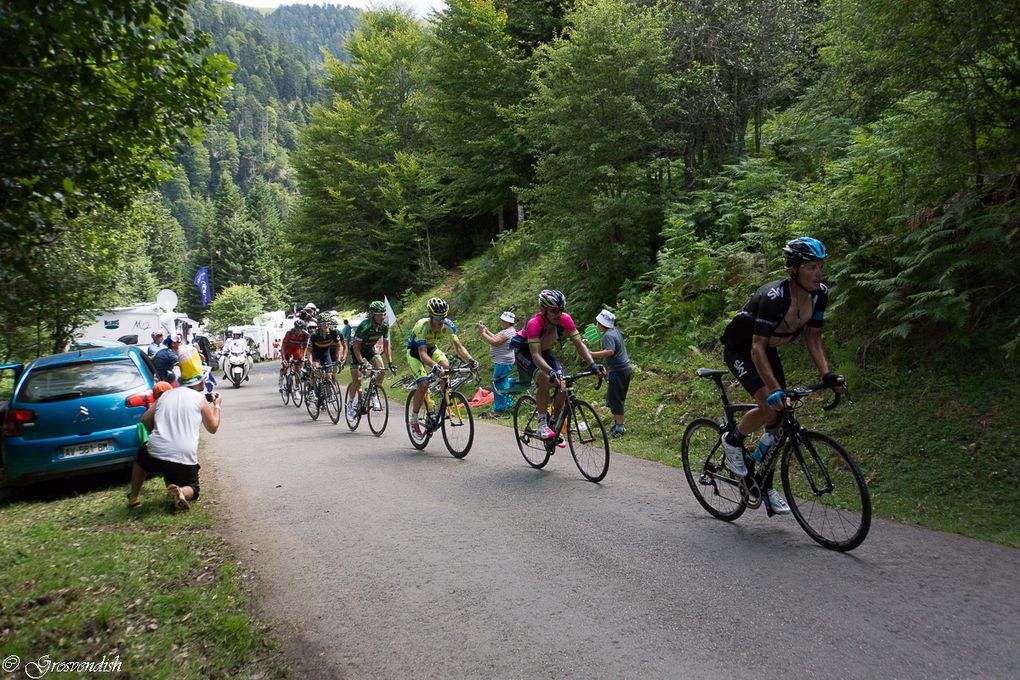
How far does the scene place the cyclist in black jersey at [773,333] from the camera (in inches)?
196

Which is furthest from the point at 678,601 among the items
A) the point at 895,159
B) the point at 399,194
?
the point at 399,194

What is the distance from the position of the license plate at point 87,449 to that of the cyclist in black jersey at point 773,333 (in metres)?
7.57

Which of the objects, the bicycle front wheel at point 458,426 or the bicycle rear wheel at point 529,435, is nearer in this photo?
the bicycle rear wheel at point 529,435

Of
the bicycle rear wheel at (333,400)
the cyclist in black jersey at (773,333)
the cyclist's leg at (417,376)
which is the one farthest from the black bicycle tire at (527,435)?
the bicycle rear wheel at (333,400)

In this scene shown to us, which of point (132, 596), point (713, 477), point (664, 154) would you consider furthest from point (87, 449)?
point (664, 154)

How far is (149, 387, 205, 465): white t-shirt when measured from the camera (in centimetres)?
692

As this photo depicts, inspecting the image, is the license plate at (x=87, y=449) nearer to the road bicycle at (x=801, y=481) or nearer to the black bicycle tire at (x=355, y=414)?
the black bicycle tire at (x=355, y=414)

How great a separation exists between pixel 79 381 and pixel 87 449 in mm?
939

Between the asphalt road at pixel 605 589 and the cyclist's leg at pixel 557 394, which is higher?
the cyclist's leg at pixel 557 394

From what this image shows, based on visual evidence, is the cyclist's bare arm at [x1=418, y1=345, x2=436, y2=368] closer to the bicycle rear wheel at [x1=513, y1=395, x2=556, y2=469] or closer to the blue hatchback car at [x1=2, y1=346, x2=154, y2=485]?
the bicycle rear wheel at [x1=513, y1=395, x2=556, y2=469]

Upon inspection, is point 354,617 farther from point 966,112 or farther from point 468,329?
point 468,329

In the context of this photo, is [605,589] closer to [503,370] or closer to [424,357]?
[424,357]

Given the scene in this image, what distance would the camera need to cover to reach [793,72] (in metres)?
15.0

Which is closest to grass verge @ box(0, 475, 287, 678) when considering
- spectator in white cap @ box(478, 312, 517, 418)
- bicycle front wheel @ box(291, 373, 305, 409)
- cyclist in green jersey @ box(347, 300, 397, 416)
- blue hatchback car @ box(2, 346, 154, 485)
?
blue hatchback car @ box(2, 346, 154, 485)
